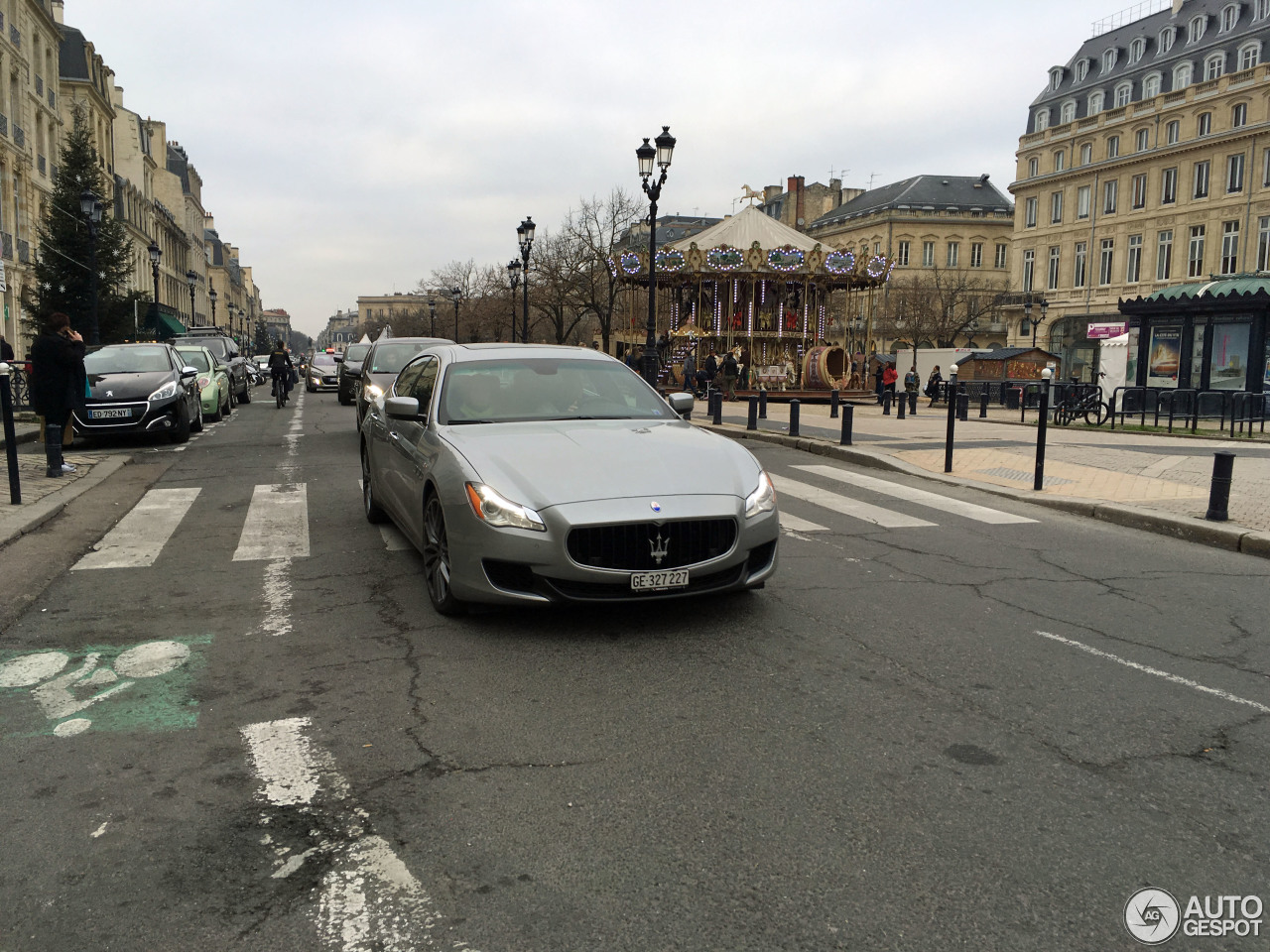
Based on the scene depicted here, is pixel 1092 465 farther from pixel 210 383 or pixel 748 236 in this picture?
pixel 748 236

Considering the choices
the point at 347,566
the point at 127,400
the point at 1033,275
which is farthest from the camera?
the point at 1033,275

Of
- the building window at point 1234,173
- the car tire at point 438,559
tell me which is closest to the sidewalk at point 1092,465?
the car tire at point 438,559

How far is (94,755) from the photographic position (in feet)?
12.3

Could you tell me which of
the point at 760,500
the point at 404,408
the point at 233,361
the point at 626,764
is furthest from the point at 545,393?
the point at 233,361

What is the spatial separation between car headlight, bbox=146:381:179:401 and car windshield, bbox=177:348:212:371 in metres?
5.72

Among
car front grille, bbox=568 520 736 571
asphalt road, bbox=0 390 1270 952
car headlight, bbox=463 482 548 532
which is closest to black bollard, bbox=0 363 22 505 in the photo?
asphalt road, bbox=0 390 1270 952

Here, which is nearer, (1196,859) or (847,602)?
(1196,859)

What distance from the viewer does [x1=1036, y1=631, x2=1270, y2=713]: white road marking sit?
175 inches

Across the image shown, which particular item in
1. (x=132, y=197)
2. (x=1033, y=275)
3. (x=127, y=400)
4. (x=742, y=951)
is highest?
(x=132, y=197)

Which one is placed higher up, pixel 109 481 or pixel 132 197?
pixel 132 197

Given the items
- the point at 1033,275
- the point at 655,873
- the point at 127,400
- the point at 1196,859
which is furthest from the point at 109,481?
the point at 1033,275

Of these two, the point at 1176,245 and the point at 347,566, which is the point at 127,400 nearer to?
the point at 347,566

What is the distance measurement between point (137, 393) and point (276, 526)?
7890mm

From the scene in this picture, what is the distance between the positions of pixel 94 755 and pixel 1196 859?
383 cm
